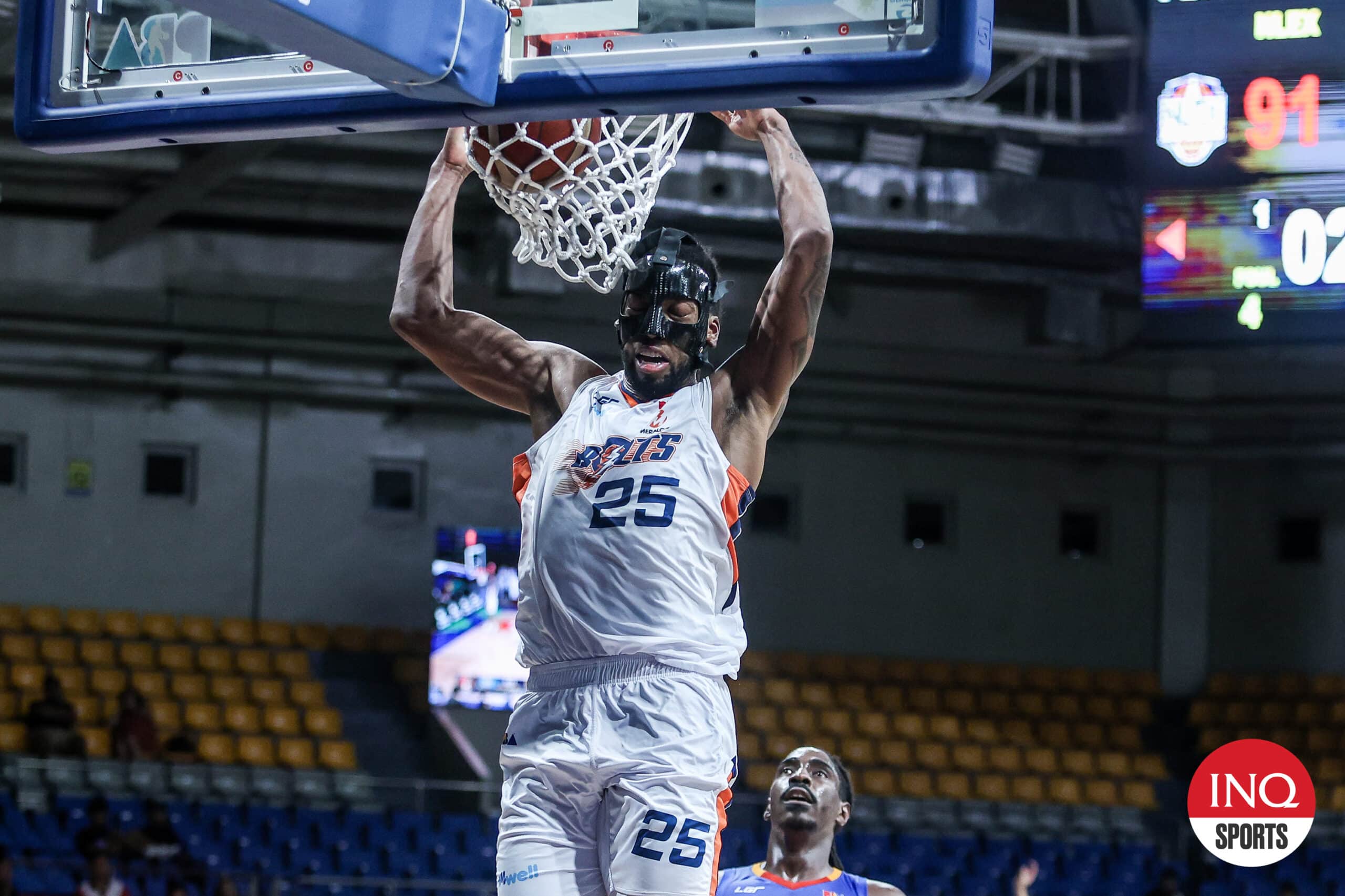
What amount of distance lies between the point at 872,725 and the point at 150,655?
242 inches

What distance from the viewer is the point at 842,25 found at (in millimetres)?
3059

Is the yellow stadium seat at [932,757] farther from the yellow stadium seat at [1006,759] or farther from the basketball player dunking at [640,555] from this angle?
the basketball player dunking at [640,555]

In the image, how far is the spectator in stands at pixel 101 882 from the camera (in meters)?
10.3

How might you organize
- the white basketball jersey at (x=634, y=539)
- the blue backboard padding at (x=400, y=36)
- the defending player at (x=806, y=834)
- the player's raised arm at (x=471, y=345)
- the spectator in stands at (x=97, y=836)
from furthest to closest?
the spectator in stands at (x=97, y=836) → the defending player at (x=806, y=834) → the player's raised arm at (x=471, y=345) → the white basketball jersey at (x=634, y=539) → the blue backboard padding at (x=400, y=36)

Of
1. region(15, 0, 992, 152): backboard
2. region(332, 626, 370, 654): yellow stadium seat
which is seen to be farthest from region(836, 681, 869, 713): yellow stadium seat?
region(15, 0, 992, 152): backboard

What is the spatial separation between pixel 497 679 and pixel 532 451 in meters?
12.2

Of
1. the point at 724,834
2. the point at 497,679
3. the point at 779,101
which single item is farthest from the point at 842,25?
the point at 497,679

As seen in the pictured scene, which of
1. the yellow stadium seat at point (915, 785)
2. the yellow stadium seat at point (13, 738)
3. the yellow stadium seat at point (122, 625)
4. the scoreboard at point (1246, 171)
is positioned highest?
the scoreboard at point (1246, 171)

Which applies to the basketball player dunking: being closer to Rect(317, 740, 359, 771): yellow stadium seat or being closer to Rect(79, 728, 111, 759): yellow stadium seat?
Rect(79, 728, 111, 759): yellow stadium seat

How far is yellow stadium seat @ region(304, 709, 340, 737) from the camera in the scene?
47.4 feet

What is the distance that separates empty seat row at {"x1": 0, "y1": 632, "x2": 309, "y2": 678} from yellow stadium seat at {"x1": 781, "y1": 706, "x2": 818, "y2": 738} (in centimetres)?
415

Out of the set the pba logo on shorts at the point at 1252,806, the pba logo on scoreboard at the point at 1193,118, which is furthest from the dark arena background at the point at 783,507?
the pba logo on shorts at the point at 1252,806

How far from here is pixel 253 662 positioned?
15.0m

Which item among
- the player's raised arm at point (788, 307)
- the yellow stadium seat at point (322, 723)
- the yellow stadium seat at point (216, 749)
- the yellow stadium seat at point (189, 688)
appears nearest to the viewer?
the player's raised arm at point (788, 307)
